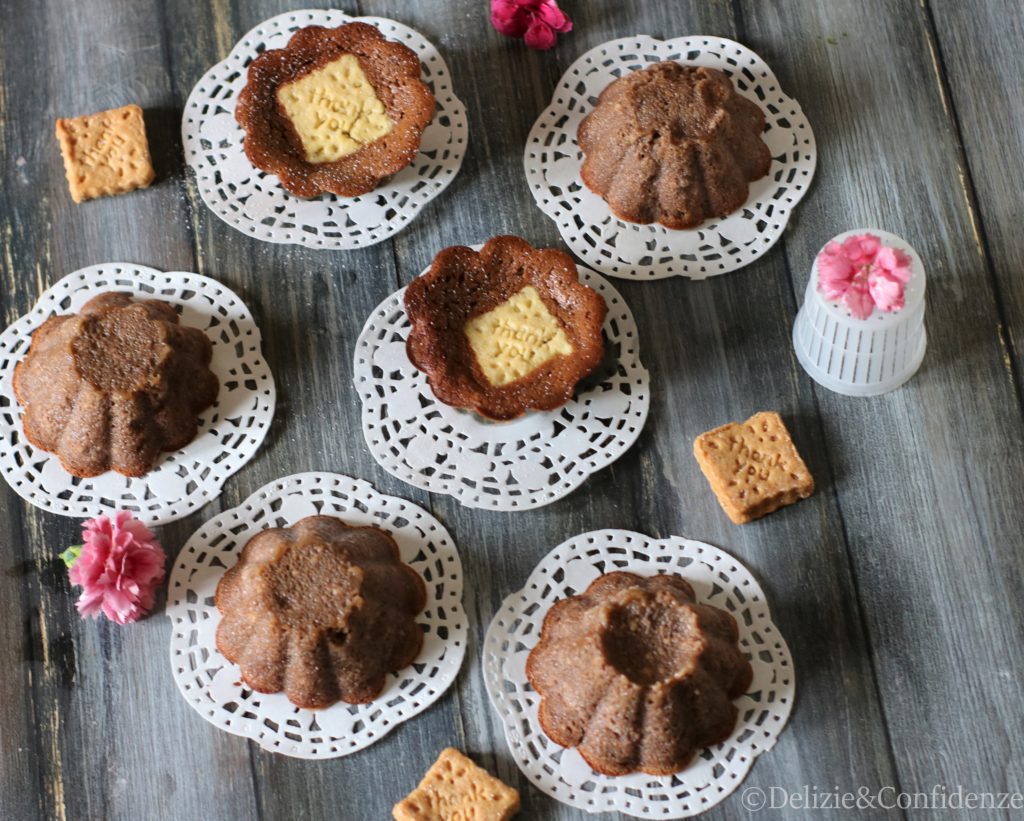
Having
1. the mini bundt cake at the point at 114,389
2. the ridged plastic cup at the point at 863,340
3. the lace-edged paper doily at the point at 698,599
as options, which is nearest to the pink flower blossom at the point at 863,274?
the ridged plastic cup at the point at 863,340

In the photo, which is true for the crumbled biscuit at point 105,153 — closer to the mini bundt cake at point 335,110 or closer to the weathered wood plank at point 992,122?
the mini bundt cake at point 335,110

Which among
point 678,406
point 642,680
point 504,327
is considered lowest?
point 642,680

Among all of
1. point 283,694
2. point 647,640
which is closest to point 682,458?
point 647,640

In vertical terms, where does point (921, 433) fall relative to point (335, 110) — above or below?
below

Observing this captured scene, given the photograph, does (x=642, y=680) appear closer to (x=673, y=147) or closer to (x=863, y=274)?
(x=863, y=274)

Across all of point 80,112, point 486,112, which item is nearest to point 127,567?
point 80,112

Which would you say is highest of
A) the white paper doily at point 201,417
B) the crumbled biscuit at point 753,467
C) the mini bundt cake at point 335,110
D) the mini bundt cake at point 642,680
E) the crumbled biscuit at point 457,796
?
the mini bundt cake at point 335,110
